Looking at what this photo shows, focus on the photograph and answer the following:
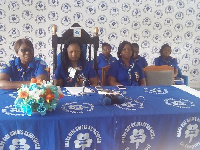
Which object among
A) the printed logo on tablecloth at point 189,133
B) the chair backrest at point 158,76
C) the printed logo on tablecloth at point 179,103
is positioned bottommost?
the printed logo on tablecloth at point 189,133

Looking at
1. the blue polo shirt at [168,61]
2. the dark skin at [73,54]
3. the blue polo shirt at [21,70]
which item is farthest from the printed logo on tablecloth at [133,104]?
the blue polo shirt at [168,61]

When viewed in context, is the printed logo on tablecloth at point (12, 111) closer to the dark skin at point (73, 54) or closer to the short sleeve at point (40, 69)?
the short sleeve at point (40, 69)

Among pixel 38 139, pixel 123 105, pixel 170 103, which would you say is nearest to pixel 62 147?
pixel 38 139

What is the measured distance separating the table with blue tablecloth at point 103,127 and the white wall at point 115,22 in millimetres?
2634

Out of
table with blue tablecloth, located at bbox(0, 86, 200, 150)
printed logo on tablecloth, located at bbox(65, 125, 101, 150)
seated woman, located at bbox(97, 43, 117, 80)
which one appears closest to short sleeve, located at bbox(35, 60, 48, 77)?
table with blue tablecloth, located at bbox(0, 86, 200, 150)

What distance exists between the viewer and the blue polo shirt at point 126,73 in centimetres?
289

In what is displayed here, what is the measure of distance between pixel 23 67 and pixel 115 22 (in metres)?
2.43

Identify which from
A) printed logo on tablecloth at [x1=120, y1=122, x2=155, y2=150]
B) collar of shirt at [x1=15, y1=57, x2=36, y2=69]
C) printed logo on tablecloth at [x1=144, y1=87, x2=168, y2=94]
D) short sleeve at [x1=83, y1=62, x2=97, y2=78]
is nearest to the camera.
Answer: printed logo on tablecloth at [x1=120, y1=122, x2=155, y2=150]

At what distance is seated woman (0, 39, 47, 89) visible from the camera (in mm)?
2492

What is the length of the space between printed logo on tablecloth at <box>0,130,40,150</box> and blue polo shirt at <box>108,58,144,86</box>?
1.41 meters

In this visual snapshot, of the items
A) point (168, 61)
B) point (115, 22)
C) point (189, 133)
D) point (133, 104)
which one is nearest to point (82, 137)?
point (133, 104)

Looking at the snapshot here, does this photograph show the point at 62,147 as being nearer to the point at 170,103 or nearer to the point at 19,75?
the point at 170,103

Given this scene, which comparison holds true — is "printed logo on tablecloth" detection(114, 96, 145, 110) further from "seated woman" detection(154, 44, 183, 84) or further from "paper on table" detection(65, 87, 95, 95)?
"seated woman" detection(154, 44, 183, 84)

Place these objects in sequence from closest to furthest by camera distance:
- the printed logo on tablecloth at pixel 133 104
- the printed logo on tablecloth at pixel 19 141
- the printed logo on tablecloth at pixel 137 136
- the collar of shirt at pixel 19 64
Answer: the printed logo on tablecloth at pixel 19 141, the printed logo on tablecloth at pixel 137 136, the printed logo on tablecloth at pixel 133 104, the collar of shirt at pixel 19 64
